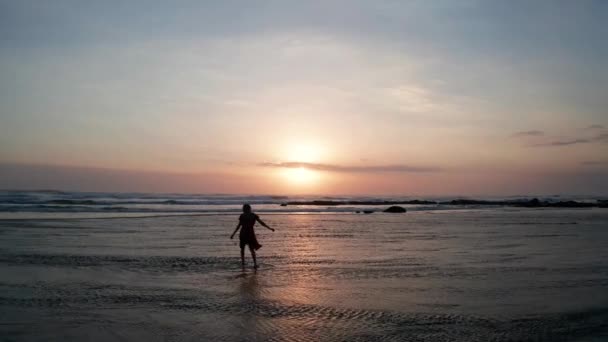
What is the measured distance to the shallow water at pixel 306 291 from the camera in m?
8.62

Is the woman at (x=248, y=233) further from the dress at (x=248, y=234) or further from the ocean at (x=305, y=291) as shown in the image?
the ocean at (x=305, y=291)

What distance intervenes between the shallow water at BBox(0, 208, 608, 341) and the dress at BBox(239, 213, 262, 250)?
0.71 m

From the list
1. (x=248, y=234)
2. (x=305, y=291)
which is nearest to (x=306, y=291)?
(x=305, y=291)

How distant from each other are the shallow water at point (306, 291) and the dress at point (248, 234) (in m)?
0.71

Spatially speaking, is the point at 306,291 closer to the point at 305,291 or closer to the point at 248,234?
the point at 305,291

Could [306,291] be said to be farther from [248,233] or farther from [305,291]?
[248,233]

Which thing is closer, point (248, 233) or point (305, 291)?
point (305, 291)

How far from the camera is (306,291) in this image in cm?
1175

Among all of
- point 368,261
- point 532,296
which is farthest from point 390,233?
point 532,296

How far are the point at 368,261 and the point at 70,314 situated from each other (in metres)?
9.39

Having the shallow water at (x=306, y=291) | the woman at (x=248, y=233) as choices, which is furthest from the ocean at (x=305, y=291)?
the woman at (x=248, y=233)

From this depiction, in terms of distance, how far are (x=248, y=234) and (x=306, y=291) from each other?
16.7ft

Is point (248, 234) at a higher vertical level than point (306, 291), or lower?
higher

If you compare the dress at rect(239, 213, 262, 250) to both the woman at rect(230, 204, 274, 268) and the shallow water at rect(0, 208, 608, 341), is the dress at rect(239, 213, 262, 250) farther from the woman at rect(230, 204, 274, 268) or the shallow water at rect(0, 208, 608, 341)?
the shallow water at rect(0, 208, 608, 341)
